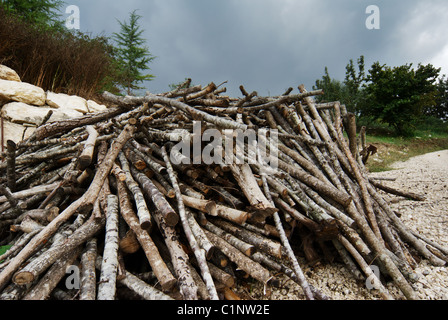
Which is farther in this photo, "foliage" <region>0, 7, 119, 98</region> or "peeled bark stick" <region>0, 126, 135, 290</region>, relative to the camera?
"foliage" <region>0, 7, 119, 98</region>

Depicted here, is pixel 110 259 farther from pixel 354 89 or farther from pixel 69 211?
pixel 354 89

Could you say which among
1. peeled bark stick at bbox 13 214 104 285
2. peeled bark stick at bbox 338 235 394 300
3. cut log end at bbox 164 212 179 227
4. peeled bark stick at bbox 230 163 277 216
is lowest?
peeled bark stick at bbox 338 235 394 300

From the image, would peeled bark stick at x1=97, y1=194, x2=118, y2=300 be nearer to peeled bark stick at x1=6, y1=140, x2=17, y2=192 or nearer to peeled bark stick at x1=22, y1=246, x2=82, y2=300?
peeled bark stick at x1=22, y1=246, x2=82, y2=300

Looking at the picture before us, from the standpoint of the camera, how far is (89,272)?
66.7 inches

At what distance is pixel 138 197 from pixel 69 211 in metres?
0.64

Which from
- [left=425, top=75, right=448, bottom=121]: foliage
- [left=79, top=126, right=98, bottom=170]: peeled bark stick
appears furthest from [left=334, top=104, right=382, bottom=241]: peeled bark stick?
[left=425, top=75, right=448, bottom=121]: foliage

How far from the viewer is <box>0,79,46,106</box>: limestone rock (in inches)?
258

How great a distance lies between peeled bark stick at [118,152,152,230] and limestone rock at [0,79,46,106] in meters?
6.34

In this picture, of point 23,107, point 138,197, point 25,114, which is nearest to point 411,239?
point 138,197

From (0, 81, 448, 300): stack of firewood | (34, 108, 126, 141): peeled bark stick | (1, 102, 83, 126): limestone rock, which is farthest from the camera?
(1, 102, 83, 126): limestone rock

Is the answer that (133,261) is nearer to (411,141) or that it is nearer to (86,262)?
(86,262)

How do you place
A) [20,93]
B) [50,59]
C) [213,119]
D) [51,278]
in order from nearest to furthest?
1. [51,278]
2. [213,119]
3. [20,93]
4. [50,59]

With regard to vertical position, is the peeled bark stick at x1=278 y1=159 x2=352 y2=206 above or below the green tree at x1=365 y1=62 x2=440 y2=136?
below

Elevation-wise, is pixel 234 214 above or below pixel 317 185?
below
